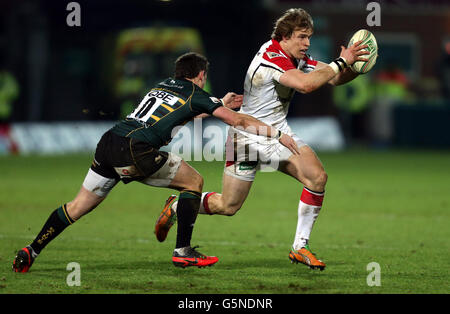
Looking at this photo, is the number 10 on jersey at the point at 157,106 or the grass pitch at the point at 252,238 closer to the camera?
the grass pitch at the point at 252,238

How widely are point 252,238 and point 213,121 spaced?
14.2 meters

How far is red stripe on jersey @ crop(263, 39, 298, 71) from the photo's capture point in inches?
311

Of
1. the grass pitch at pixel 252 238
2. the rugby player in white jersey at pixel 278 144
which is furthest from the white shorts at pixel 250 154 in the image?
the grass pitch at pixel 252 238

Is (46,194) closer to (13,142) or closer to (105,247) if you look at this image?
(105,247)

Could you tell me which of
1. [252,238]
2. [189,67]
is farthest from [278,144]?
[252,238]

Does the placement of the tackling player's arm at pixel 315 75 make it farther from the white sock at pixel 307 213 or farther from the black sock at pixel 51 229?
the black sock at pixel 51 229

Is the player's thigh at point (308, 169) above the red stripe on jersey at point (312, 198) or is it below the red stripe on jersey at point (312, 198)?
above

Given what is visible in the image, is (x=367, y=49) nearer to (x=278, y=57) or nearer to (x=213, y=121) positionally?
(x=278, y=57)

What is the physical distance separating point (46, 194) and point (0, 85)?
12117 mm

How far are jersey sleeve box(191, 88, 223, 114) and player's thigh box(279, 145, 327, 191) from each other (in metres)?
0.97

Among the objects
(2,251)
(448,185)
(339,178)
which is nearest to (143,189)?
(339,178)

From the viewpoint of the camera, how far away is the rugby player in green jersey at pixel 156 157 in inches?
298

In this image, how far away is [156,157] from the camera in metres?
7.64

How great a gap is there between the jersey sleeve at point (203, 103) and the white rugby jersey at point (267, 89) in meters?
0.67
